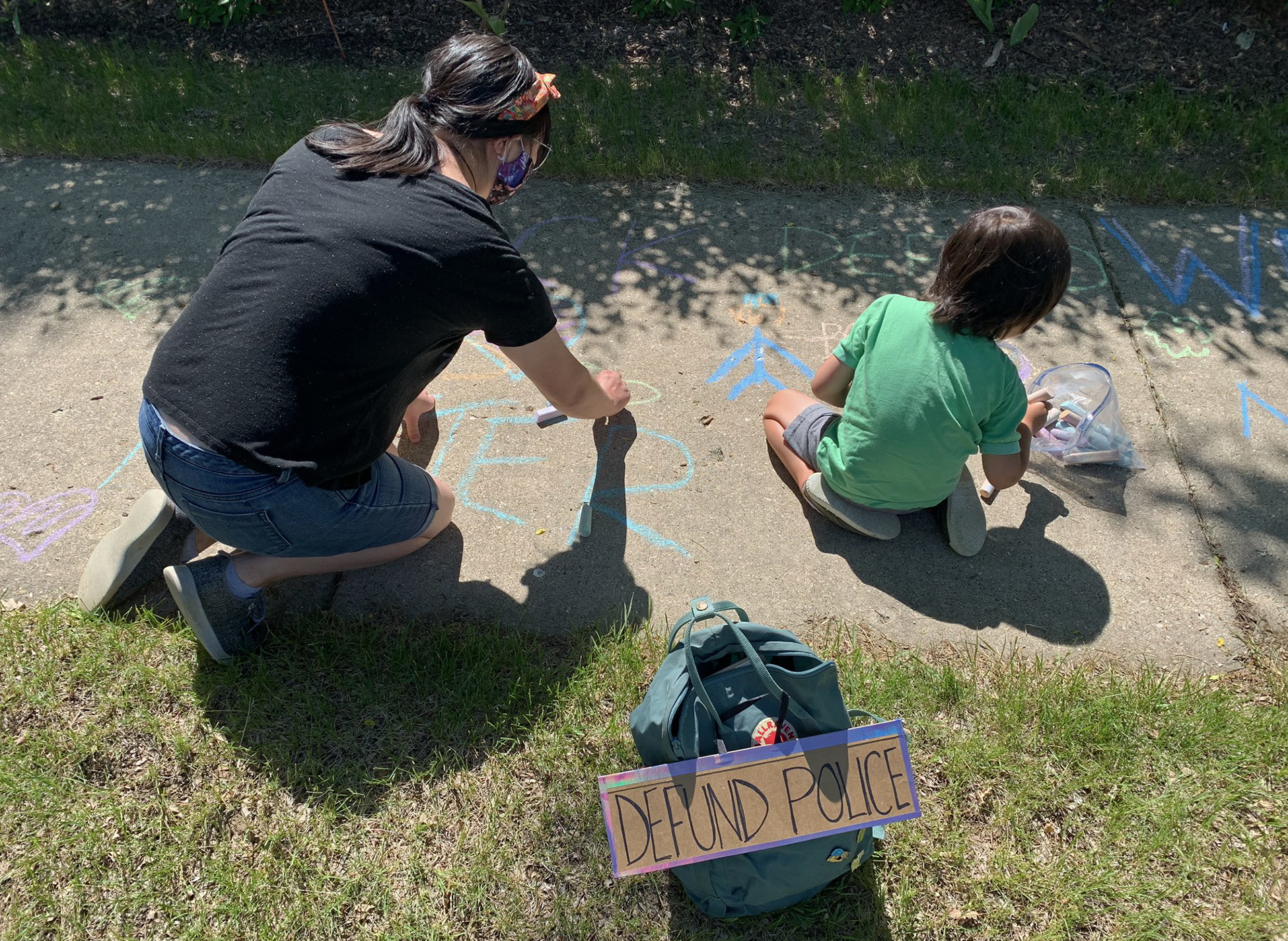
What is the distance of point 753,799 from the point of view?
165cm

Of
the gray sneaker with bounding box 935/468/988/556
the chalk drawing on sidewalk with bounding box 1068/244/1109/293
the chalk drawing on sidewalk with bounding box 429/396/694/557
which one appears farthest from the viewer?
the chalk drawing on sidewalk with bounding box 1068/244/1109/293

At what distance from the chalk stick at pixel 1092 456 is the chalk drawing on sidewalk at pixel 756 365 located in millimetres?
933

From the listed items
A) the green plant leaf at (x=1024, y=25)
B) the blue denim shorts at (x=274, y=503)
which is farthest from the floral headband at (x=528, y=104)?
the green plant leaf at (x=1024, y=25)

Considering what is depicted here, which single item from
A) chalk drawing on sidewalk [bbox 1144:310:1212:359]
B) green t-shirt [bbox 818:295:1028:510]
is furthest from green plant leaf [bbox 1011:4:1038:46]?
green t-shirt [bbox 818:295:1028:510]

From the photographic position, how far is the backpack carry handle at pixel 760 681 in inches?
65.4

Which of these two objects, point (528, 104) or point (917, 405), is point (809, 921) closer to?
point (917, 405)

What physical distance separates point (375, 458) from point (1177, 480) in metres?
2.60

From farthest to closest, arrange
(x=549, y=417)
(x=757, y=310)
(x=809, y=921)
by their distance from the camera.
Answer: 1. (x=757, y=310)
2. (x=549, y=417)
3. (x=809, y=921)

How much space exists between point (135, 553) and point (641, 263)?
87.5 inches

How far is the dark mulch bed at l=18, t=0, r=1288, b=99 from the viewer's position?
4.63 m

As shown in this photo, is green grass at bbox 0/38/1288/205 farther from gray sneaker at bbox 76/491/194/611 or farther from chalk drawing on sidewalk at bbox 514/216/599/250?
gray sneaker at bbox 76/491/194/611

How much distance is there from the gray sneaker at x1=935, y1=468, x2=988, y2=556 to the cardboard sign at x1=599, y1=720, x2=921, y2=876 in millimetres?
1041

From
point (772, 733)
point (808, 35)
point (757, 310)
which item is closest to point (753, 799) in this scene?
point (772, 733)

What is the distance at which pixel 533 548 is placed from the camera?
260cm
